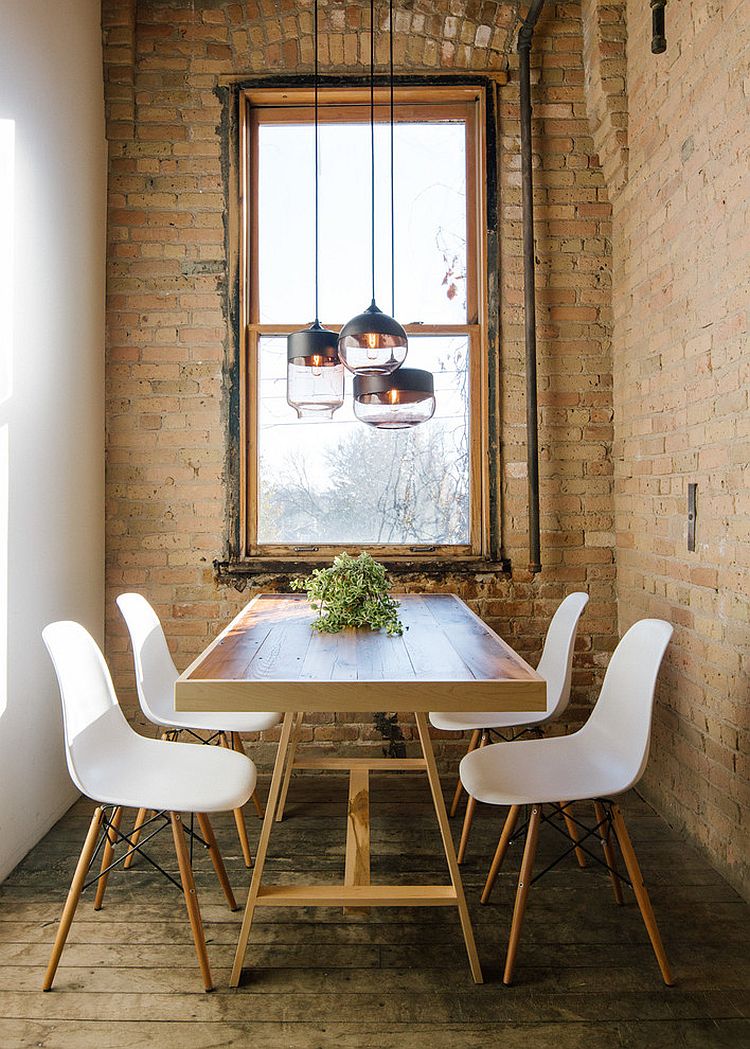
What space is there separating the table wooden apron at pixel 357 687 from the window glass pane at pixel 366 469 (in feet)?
3.98

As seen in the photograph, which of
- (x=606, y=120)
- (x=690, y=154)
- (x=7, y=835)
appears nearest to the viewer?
(x=7, y=835)

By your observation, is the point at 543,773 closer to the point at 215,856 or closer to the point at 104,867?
the point at 215,856

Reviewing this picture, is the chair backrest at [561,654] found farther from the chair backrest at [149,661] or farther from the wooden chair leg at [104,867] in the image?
the wooden chair leg at [104,867]

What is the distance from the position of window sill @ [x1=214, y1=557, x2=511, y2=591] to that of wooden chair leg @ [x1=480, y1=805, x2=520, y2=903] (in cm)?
162

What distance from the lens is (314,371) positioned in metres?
3.19

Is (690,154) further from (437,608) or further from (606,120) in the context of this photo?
(437,608)

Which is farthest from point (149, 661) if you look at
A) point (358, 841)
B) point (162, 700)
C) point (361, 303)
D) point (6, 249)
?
point (361, 303)

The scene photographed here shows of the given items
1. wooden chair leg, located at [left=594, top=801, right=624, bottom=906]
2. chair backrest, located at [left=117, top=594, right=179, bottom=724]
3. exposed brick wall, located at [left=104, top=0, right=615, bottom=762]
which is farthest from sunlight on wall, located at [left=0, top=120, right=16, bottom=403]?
wooden chair leg, located at [left=594, top=801, right=624, bottom=906]

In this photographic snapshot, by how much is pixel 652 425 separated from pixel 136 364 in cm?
244

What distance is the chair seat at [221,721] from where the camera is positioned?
3.14 metres

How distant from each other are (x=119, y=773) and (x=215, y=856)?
0.38 meters

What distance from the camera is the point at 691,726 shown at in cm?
334

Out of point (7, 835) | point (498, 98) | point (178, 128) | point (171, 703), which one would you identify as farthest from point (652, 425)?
point (7, 835)

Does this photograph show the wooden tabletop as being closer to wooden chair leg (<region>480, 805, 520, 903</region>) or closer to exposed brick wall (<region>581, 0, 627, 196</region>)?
wooden chair leg (<region>480, 805, 520, 903</region>)
